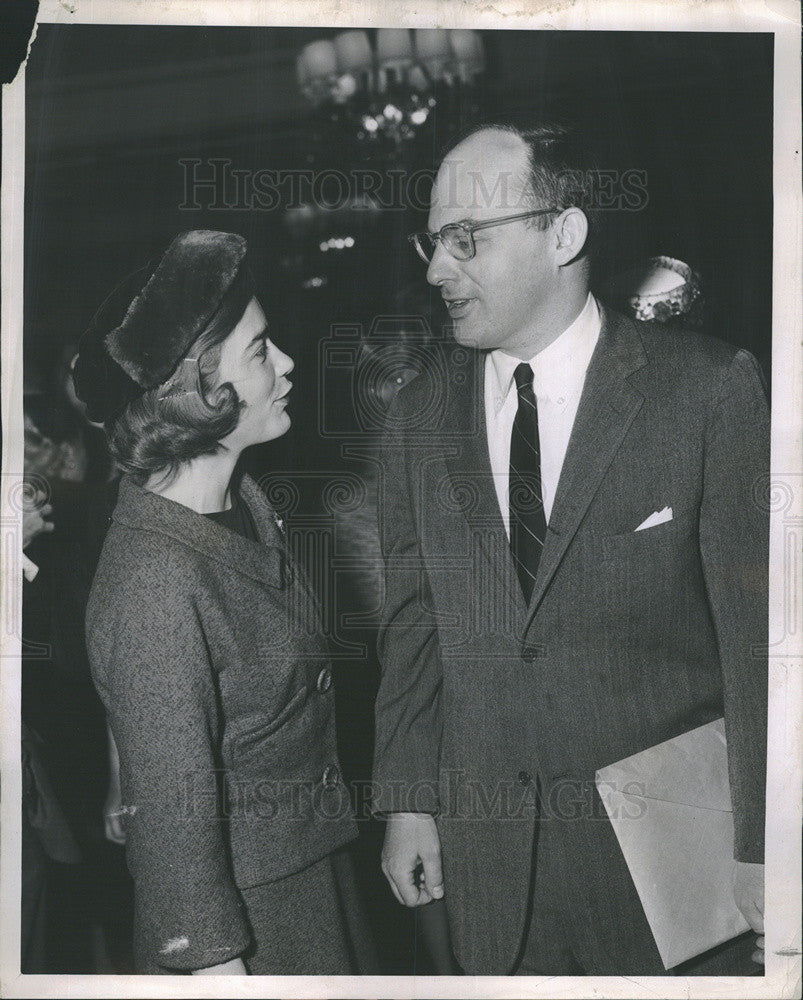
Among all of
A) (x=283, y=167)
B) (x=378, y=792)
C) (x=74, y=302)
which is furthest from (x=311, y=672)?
(x=283, y=167)

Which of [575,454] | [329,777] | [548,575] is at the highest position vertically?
[575,454]

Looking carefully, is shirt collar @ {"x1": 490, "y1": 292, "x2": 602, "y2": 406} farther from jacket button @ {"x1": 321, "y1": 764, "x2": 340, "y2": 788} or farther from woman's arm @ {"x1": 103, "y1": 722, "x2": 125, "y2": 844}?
woman's arm @ {"x1": 103, "y1": 722, "x2": 125, "y2": 844}

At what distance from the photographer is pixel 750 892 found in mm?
2094

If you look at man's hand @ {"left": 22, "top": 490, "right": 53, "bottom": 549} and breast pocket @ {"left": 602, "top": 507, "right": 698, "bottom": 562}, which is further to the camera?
man's hand @ {"left": 22, "top": 490, "right": 53, "bottom": 549}

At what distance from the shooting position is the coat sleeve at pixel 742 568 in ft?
6.66

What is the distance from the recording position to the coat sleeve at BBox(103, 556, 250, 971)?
1.93 m

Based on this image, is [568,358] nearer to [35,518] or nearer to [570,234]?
[570,234]

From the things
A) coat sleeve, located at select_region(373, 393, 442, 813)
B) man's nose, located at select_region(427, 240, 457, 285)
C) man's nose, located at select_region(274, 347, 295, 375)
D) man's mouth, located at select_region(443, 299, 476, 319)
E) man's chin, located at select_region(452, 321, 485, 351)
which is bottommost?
coat sleeve, located at select_region(373, 393, 442, 813)

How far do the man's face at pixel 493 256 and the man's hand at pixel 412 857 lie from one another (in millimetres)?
1001

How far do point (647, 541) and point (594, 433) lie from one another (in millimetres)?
239

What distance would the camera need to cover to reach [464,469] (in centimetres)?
205

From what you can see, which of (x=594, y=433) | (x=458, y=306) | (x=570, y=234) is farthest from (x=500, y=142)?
(x=594, y=433)

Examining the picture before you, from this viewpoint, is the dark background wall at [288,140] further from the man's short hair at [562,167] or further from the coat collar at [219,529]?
the coat collar at [219,529]

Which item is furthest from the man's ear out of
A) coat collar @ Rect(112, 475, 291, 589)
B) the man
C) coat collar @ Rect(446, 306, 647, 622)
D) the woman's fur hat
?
coat collar @ Rect(112, 475, 291, 589)
